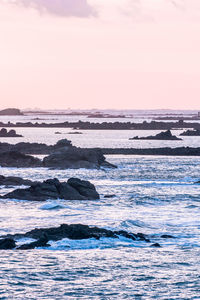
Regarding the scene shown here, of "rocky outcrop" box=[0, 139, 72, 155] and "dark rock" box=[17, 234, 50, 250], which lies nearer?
"dark rock" box=[17, 234, 50, 250]

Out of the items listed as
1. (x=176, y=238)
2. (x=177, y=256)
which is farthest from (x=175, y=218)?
(x=177, y=256)

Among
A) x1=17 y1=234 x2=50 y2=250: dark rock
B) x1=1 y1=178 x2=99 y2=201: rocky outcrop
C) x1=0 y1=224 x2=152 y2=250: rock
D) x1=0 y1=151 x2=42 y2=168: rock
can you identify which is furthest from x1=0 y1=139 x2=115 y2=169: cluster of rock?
x1=17 y1=234 x2=50 y2=250: dark rock

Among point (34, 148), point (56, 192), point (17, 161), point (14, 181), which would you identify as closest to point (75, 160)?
point (17, 161)

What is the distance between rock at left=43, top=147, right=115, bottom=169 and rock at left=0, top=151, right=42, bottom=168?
1129 mm

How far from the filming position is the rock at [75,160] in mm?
61406

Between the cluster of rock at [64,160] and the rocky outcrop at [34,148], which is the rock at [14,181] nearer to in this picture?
the cluster of rock at [64,160]

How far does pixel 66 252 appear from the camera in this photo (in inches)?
981

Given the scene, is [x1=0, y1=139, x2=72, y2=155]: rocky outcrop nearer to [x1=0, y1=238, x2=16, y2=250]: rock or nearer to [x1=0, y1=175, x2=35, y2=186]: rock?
[x1=0, y1=175, x2=35, y2=186]: rock

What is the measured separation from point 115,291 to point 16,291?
2.64 meters

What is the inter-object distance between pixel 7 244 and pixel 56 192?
14582mm

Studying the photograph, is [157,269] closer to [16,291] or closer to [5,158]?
[16,291]

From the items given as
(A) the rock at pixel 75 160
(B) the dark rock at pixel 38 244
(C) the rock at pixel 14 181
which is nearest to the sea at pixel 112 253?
(B) the dark rock at pixel 38 244

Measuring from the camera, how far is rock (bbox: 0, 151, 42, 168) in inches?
A: 2455

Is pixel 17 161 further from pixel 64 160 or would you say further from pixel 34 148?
pixel 34 148
